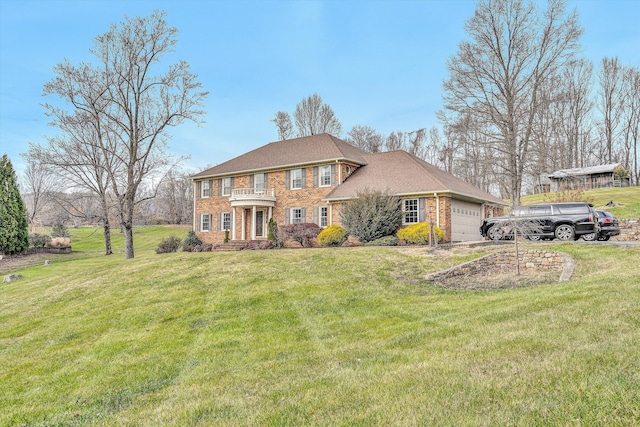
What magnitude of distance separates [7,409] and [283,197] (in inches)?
904

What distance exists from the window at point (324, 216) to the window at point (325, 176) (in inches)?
63.0

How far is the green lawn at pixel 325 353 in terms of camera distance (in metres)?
3.50

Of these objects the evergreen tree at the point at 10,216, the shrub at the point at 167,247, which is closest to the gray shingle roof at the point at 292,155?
the shrub at the point at 167,247

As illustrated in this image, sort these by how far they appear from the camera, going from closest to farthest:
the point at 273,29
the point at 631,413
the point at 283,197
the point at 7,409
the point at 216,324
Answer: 1. the point at 631,413
2. the point at 7,409
3. the point at 216,324
4. the point at 273,29
5. the point at 283,197

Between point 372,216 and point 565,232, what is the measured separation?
838 centimetres

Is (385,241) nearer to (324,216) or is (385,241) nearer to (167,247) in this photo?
(324,216)

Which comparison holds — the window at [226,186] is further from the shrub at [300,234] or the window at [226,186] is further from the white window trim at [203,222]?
the shrub at [300,234]

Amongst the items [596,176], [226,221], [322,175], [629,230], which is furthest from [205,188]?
[596,176]

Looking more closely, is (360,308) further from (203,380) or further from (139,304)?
(139,304)

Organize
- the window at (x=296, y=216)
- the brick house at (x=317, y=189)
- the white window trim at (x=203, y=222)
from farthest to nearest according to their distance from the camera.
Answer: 1. the white window trim at (x=203, y=222)
2. the window at (x=296, y=216)
3. the brick house at (x=317, y=189)

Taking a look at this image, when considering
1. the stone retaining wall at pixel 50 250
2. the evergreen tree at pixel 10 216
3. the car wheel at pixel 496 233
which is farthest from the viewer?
the stone retaining wall at pixel 50 250

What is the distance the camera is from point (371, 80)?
21.4 meters

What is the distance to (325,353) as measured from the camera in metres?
5.79

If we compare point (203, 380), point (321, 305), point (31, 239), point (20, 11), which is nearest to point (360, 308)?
point (321, 305)
